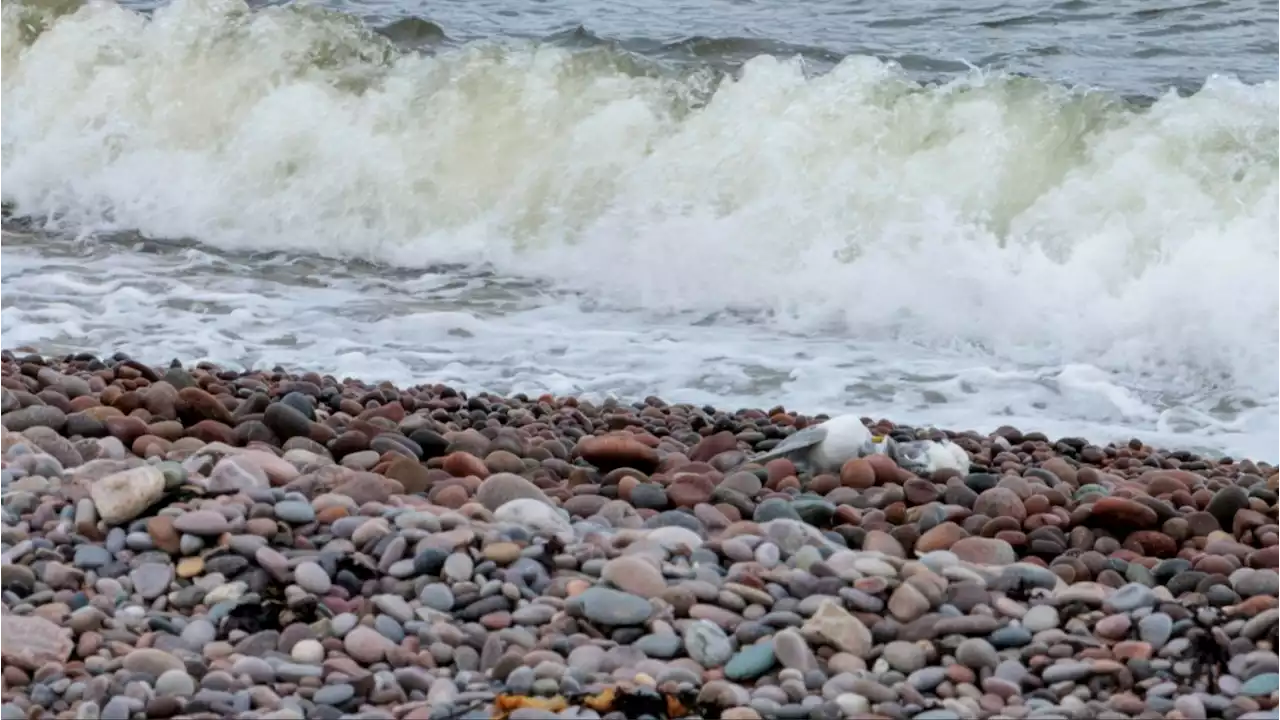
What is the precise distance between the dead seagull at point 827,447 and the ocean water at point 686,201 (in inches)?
59.7

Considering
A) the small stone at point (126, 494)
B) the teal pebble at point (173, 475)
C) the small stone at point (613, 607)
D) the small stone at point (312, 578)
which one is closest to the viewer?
the small stone at point (613, 607)

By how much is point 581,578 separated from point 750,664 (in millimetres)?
445

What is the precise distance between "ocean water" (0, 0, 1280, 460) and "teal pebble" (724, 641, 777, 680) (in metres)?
2.91

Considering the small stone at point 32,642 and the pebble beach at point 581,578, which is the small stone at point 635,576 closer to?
the pebble beach at point 581,578

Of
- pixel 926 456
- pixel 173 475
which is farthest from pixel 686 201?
pixel 173 475

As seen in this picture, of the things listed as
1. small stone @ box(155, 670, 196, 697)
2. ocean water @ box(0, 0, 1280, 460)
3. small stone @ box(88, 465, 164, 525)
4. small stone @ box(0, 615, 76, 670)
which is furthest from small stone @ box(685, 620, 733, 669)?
ocean water @ box(0, 0, 1280, 460)

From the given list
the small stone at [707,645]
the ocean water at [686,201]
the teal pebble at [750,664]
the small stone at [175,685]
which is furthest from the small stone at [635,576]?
the ocean water at [686,201]

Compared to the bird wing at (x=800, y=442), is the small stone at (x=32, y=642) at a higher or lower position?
higher

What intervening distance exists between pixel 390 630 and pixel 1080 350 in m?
4.24

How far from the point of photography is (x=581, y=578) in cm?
291

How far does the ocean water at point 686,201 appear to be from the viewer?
6059 mm

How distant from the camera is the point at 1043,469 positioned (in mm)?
4047

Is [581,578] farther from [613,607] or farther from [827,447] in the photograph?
[827,447]

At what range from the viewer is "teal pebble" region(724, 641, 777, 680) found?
2.58 meters
